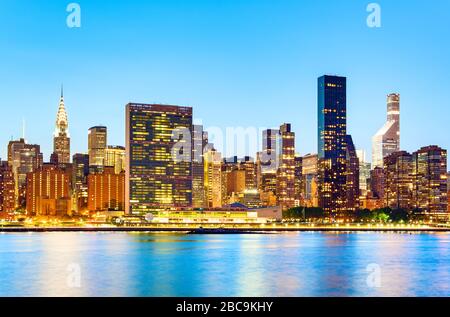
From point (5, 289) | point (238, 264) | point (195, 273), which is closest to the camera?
point (5, 289)

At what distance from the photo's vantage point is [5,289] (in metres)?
50.2

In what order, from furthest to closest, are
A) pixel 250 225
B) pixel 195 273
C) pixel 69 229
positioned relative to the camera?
pixel 250 225
pixel 69 229
pixel 195 273

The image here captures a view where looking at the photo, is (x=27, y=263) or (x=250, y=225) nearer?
(x=27, y=263)

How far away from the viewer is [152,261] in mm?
71688
